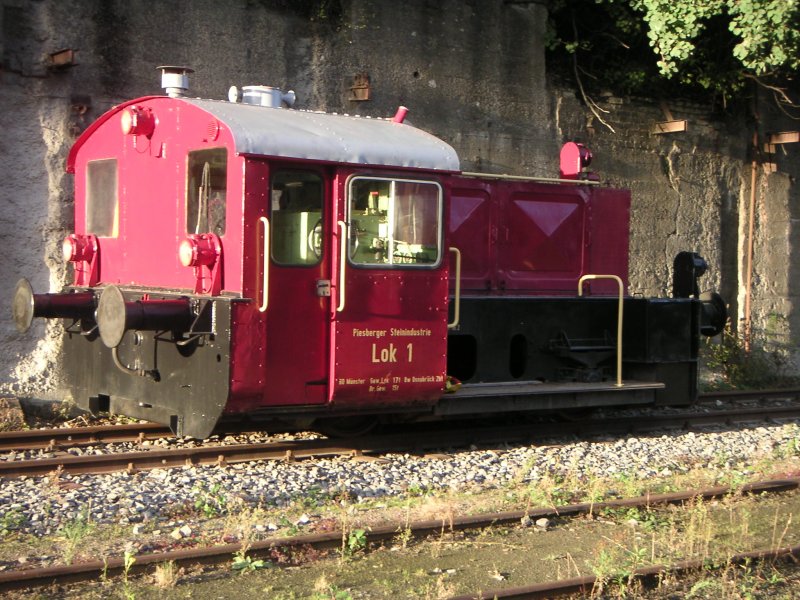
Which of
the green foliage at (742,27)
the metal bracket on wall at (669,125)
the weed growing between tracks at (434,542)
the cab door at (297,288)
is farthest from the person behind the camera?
the metal bracket on wall at (669,125)

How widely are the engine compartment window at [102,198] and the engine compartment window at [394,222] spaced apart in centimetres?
233

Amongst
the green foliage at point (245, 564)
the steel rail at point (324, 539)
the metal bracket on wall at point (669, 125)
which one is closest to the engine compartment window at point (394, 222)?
the steel rail at point (324, 539)

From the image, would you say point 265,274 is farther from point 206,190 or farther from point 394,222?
point 394,222

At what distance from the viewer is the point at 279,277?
7812 millimetres

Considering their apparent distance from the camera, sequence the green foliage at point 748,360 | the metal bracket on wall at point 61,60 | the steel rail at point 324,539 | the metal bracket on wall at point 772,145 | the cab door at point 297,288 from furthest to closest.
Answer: the metal bracket on wall at point 772,145, the green foliage at point 748,360, the metal bracket on wall at point 61,60, the cab door at point 297,288, the steel rail at point 324,539

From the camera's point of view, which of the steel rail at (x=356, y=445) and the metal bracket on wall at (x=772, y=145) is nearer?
the steel rail at (x=356, y=445)

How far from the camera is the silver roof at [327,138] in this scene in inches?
301

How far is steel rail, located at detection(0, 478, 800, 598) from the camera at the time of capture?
527cm

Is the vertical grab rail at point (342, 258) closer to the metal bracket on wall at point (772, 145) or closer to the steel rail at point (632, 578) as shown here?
the steel rail at point (632, 578)

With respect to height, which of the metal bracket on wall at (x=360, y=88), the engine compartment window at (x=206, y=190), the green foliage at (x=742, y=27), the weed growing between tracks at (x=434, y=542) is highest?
the green foliage at (x=742, y=27)

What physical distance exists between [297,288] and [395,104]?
5.78m

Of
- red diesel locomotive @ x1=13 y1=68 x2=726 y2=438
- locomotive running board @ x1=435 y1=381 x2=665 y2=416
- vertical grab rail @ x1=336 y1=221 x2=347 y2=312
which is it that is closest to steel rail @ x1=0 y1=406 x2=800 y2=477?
red diesel locomotive @ x1=13 y1=68 x2=726 y2=438

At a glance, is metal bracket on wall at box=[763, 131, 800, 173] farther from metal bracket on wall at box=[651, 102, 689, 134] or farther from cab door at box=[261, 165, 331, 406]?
cab door at box=[261, 165, 331, 406]

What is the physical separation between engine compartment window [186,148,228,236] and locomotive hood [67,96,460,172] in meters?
0.30
